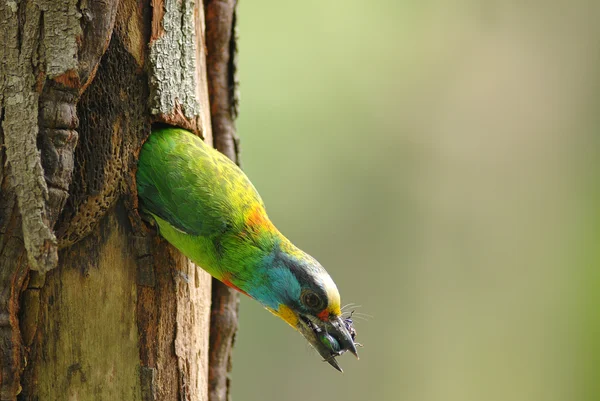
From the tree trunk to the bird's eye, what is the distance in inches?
24.5

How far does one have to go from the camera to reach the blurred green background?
722cm

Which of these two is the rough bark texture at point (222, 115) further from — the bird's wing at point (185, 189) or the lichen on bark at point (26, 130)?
the lichen on bark at point (26, 130)

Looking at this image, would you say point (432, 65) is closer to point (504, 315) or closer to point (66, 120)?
point (504, 315)

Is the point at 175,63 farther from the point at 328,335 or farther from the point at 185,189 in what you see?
the point at 328,335

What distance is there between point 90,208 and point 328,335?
4.10 feet

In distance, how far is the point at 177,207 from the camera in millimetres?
3051

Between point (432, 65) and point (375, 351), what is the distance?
142 inches

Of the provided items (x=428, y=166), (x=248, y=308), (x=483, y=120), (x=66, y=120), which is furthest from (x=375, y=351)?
(x=66, y=120)

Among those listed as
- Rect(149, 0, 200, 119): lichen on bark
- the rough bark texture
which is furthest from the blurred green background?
Rect(149, 0, 200, 119): lichen on bark

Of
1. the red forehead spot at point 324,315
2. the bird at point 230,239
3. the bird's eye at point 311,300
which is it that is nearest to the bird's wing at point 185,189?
the bird at point 230,239

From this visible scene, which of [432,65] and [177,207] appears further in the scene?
[432,65]

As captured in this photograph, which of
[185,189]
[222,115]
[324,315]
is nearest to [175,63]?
[185,189]

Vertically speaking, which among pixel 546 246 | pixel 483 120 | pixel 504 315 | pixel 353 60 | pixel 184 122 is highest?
pixel 184 122

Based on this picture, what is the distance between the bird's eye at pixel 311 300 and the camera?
293 centimetres
